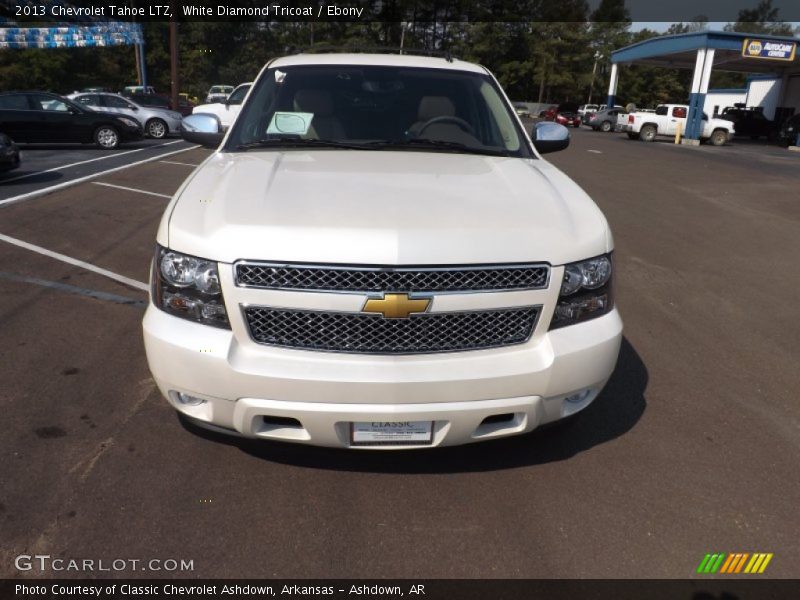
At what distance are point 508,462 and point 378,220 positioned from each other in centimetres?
135

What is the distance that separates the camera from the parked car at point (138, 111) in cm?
1938

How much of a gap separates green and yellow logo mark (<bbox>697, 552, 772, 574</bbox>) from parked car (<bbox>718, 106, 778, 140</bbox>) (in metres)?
38.5

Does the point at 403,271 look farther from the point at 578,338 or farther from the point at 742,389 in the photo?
the point at 742,389

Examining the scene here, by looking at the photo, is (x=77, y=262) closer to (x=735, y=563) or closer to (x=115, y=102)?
(x=735, y=563)

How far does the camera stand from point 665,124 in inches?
1179

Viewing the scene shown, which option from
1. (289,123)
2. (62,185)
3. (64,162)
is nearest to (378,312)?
(289,123)

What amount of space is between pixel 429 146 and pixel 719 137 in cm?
2969

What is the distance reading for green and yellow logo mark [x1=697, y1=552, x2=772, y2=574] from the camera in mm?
2465

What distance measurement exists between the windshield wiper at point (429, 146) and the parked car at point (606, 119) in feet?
127

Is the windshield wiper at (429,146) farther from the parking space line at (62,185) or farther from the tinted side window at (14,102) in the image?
the tinted side window at (14,102)

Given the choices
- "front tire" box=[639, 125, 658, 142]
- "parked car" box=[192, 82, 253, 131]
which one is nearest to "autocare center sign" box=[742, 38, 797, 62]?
"front tire" box=[639, 125, 658, 142]

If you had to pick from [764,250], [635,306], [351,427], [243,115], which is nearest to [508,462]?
[351,427]

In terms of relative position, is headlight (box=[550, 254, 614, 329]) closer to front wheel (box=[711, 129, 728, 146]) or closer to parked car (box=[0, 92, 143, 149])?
parked car (box=[0, 92, 143, 149])

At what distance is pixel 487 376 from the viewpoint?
2.46 meters
